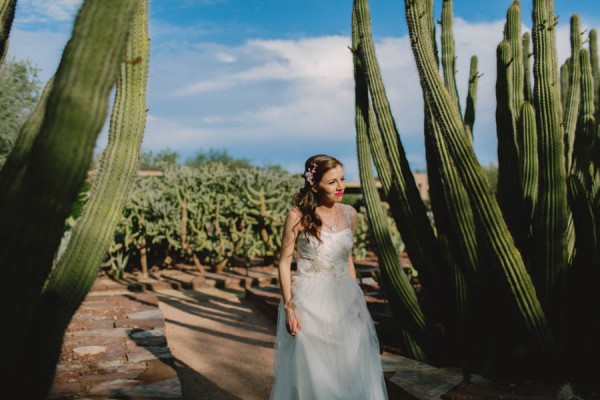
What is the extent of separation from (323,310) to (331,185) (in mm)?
693

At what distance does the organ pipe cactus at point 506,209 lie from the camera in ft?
12.2

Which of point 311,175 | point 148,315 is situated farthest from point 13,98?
point 311,175

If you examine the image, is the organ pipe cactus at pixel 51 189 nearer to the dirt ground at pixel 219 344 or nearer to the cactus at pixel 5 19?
the cactus at pixel 5 19

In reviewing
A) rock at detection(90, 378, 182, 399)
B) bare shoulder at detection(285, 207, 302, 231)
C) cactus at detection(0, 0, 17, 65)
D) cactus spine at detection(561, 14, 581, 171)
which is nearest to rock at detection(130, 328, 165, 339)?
rock at detection(90, 378, 182, 399)

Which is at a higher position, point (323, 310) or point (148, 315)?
point (323, 310)

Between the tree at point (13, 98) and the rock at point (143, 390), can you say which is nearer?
the rock at point (143, 390)

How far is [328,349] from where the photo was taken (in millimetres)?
2920

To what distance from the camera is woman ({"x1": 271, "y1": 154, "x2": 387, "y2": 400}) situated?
113 inches

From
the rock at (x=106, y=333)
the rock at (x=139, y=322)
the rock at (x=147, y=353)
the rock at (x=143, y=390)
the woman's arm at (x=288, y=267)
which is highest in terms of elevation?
the woman's arm at (x=288, y=267)

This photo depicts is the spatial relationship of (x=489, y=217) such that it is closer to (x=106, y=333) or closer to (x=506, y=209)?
(x=506, y=209)

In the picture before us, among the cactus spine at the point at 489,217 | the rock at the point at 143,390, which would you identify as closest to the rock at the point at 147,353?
the rock at the point at 143,390

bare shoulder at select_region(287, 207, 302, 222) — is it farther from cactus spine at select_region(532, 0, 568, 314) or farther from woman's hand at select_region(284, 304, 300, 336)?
cactus spine at select_region(532, 0, 568, 314)

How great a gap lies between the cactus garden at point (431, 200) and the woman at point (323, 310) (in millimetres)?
984

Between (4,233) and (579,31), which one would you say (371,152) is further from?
(4,233)
